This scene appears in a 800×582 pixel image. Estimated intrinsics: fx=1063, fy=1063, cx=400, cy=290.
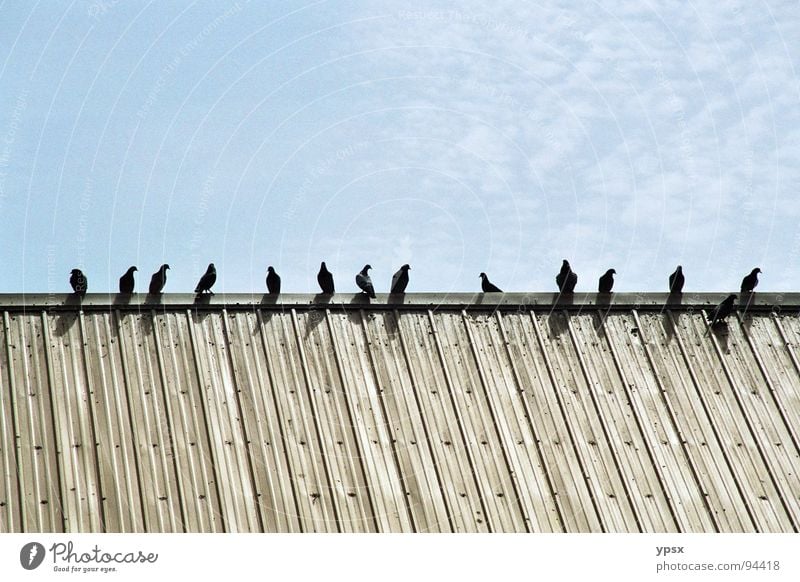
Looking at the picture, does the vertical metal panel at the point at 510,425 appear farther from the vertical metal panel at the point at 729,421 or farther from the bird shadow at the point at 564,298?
the vertical metal panel at the point at 729,421

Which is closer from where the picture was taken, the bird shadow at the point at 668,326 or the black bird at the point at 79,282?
the black bird at the point at 79,282

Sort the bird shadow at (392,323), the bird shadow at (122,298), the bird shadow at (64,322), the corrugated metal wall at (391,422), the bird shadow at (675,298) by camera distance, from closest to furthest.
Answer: the corrugated metal wall at (391,422)
the bird shadow at (64,322)
the bird shadow at (122,298)
the bird shadow at (392,323)
the bird shadow at (675,298)

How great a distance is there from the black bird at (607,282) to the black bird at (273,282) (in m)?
6.17

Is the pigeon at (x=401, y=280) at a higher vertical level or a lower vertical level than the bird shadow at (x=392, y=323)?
higher

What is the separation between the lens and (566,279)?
20.8 meters

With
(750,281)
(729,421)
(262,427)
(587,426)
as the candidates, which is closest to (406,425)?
(262,427)

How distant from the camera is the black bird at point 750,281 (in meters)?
20.7

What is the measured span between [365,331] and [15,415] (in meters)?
6.02

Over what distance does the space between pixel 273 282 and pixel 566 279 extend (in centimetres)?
577

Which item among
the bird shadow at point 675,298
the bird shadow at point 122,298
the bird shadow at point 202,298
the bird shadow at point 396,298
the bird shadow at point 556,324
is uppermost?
the bird shadow at point 122,298

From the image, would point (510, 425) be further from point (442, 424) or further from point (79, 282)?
point (79, 282)

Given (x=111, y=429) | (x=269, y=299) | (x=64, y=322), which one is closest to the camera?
(x=111, y=429)

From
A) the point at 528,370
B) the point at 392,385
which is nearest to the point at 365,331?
the point at 392,385

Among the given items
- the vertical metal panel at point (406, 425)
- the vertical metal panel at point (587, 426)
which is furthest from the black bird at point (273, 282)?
the vertical metal panel at point (587, 426)
